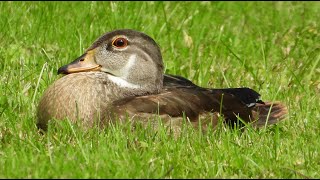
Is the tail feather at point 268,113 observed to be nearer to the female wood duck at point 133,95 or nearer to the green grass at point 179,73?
the female wood duck at point 133,95

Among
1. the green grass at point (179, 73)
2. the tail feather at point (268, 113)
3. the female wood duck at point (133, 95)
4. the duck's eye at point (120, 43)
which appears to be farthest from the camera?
the duck's eye at point (120, 43)

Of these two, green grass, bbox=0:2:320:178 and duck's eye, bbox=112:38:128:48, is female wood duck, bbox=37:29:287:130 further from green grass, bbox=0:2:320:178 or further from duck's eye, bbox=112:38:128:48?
green grass, bbox=0:2:320:178

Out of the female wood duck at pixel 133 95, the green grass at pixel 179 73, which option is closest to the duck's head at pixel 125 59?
the female wood duck at pixel 133 95

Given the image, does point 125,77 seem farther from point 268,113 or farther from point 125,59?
point 268,113

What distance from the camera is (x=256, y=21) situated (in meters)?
11.5

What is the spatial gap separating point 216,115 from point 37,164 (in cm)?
213

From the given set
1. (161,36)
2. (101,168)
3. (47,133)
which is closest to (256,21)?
(161,36)

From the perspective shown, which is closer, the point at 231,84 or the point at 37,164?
the point at 37,164

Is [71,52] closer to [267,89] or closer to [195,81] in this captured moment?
[195,81]

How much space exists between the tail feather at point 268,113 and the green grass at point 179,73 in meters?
0.10

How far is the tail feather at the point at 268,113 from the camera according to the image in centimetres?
771

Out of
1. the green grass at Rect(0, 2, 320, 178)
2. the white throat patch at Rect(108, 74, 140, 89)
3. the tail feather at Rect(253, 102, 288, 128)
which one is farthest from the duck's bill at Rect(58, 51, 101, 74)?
the tail feather at Rect(253, 102, 288, 128)

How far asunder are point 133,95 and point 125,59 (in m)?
0.39

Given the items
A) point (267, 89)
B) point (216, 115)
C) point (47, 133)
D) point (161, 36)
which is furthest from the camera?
point (161, 36)
